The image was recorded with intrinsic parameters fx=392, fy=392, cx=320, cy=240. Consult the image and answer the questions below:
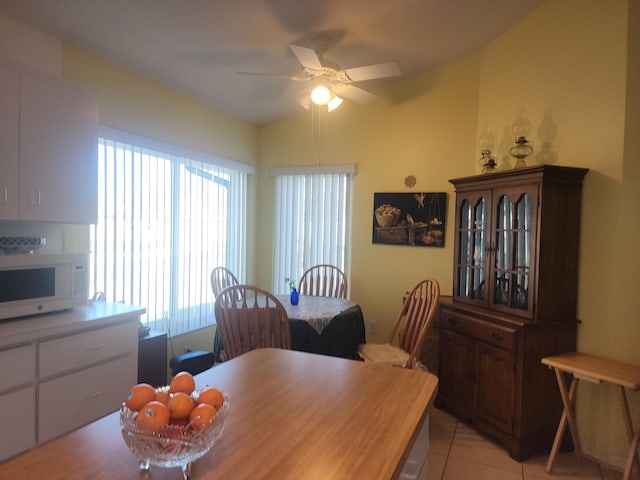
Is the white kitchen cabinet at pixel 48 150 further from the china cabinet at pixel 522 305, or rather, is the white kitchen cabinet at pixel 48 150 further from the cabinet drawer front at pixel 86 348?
the china cabinet at pixel 522 305

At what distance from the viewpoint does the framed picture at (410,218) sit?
376cm

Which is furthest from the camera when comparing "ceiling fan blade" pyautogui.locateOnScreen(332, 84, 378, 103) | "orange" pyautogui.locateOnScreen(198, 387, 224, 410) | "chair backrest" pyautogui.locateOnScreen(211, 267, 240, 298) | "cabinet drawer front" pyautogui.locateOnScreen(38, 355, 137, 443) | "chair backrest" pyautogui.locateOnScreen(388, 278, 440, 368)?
"chair backrest" pyautogui.locateOnScreen(211, 267, 240, 298)

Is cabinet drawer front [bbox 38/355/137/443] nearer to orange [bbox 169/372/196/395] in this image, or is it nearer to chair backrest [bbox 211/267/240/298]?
chair backrest [bbox 211/267/240/298]

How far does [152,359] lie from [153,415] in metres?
2.22

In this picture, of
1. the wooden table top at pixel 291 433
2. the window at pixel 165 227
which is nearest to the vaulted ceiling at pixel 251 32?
the window at pixel 165 227

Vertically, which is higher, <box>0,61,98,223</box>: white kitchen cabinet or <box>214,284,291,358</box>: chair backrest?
<box>0,61,98,223</box>: white kitchen cabinet

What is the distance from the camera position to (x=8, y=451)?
5.69ft

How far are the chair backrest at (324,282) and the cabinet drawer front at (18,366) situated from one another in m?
2.43

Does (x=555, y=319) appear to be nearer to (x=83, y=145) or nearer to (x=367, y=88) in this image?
(x=367, y=88)

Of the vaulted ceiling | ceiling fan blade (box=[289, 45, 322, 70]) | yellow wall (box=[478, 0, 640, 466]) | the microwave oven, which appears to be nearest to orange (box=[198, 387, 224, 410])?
the microwave oven

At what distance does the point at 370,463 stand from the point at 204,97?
3.60m

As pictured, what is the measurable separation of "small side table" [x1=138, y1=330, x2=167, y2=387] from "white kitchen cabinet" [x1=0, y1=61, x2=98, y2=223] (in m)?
0.92

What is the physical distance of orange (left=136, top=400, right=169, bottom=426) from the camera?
77 centimetres

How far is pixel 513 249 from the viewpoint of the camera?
261cm
